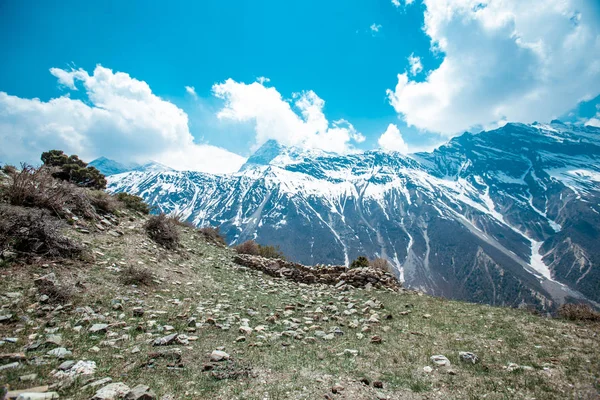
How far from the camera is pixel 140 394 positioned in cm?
416

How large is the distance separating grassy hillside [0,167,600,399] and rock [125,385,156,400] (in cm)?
5

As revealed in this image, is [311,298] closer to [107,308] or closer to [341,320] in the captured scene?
[341,320]

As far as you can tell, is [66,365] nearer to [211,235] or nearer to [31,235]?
[31,235]

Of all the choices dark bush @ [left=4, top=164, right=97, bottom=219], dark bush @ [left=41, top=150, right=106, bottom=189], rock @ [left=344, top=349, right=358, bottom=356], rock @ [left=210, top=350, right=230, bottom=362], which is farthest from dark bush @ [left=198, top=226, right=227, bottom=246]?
rock @ [left=344, top=349, right=358, bottom=356]

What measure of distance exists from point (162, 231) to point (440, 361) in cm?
1390

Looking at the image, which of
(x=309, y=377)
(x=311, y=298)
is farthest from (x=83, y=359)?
(x=311, y=298)

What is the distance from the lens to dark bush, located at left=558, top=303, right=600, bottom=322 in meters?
9.86

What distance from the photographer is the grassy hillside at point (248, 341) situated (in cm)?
498

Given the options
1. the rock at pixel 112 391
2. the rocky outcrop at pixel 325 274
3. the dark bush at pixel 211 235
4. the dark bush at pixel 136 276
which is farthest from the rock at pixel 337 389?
the dark bush at pixel 211 235

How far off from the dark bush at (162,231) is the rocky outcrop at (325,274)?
15.3ft

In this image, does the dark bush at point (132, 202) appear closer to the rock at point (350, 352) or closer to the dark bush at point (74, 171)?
the dark bush at point (74, 171)

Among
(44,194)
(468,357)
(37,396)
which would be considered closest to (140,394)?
(37,396)

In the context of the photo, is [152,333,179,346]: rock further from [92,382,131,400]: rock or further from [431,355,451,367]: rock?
[431,355,451,367]: rock

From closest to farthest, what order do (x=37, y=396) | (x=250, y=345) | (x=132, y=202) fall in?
(x=37, y=396)
(x=250, y=345)
(x=132, y=202)
